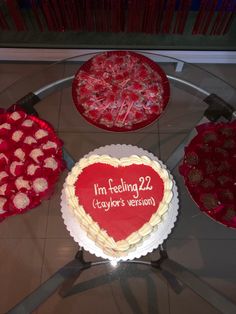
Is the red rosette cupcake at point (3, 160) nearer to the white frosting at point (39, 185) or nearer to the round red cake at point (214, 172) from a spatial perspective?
the white frosting at point (39, 185)

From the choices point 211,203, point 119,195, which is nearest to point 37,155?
point 119,195

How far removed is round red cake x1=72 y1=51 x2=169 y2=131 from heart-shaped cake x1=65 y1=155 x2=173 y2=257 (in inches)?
9.0

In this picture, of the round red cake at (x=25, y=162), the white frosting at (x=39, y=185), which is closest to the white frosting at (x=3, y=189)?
the round red cake at (x=25, y=162)

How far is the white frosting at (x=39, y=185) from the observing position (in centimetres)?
126

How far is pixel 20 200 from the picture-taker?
4.09ft

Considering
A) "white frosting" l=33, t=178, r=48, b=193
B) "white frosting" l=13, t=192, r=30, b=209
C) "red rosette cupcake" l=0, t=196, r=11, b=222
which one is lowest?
"red rosette cupcake" l=0, t=196, r=11, b=222

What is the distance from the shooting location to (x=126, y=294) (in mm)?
1362

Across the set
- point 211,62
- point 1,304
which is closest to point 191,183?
point 1,304

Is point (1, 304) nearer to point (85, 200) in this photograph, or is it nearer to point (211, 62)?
point (85, 200)

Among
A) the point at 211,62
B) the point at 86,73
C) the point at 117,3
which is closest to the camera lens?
the point at 86,73

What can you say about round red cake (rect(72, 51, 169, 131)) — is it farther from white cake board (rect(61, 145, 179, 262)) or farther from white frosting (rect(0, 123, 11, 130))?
white frosting (rect(0, 123, 11, 130))

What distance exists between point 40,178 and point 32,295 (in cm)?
46

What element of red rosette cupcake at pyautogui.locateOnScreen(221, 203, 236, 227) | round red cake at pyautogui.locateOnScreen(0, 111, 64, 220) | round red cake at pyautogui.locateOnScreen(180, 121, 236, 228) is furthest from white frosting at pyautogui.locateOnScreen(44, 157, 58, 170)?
red rosette cupcake at pyautogui.locateOnScreen(221, 203, 236, 227)

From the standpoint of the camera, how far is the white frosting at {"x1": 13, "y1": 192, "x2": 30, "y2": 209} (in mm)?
1244
